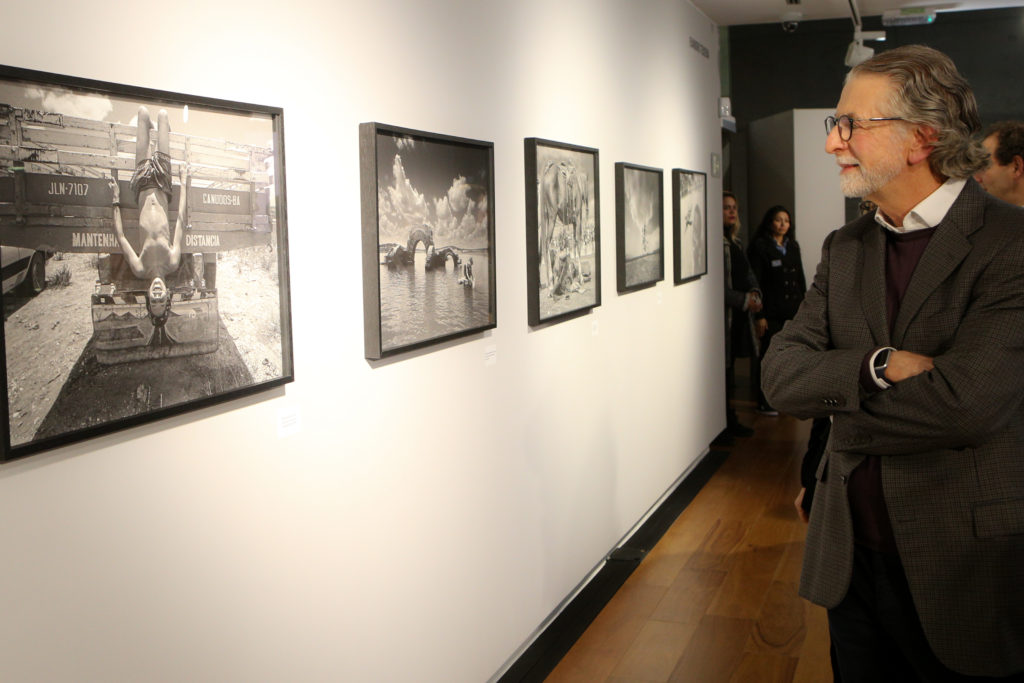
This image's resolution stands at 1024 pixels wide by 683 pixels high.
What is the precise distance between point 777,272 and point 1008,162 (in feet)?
18.0

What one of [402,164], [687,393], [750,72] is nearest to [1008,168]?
[402,164]

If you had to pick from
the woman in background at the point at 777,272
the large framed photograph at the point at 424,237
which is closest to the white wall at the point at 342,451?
the large framed photograph at the point at 424,237

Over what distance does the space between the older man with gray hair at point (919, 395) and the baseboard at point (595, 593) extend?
1.98 meters

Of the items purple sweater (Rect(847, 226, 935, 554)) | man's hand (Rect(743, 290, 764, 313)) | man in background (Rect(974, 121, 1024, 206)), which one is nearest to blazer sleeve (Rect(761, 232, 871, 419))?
purple sweater (Rect(847, 226, 935, 554))

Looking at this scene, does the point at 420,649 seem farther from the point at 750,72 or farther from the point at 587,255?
the point at 750,72

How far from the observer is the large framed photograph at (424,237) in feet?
8.93

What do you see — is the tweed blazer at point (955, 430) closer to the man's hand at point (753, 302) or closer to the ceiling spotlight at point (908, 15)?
the man's hand at point (753, 302)

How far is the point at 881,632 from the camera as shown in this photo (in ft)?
6.77

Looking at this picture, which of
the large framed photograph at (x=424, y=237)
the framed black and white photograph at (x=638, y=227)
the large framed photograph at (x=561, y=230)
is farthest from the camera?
the framed black and white photograph at (x=638, y=227)

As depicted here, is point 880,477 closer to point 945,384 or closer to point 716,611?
point 945,384

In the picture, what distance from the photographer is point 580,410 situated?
4547 mm

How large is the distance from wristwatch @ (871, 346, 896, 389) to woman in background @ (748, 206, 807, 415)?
23.0ft

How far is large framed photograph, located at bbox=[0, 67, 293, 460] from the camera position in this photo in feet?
5.40

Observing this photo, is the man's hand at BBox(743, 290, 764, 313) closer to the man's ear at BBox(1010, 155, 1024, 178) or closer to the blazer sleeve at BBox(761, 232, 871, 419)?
the man's ear at BBox(1010, 155, 1024, 178)
